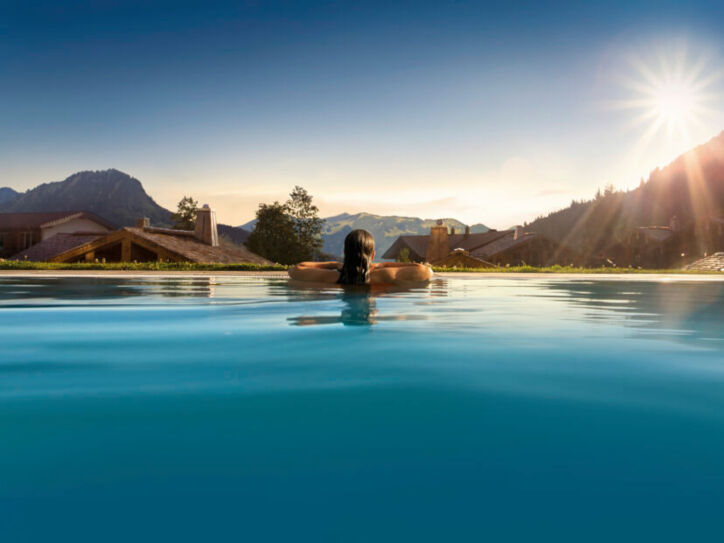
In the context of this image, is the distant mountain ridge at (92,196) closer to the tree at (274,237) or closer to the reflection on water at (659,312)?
the tree at (274,237)

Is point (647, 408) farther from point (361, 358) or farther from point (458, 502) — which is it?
point (361, 358)

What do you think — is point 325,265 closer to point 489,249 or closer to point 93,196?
point 489,249

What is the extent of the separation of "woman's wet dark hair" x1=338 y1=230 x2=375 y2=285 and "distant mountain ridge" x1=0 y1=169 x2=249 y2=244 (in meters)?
159

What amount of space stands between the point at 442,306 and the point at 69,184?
204306 millimetres

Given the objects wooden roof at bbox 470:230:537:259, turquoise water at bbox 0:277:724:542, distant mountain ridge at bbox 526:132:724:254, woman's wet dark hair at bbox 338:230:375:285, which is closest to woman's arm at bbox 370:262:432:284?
woman's wet dark hair at bbox 338:230:375:285

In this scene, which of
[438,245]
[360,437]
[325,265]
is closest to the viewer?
[360,437]

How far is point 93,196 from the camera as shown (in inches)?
7151

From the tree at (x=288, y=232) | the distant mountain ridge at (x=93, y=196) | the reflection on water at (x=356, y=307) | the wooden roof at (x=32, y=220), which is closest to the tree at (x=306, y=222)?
the tree at (x=288, y=232)

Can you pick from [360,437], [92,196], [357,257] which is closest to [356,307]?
[357,257]

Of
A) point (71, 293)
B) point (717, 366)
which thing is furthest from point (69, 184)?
point (717, 366)

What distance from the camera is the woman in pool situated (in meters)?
12.3

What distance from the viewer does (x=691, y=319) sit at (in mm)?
8844

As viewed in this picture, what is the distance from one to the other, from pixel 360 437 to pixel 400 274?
10.6 m

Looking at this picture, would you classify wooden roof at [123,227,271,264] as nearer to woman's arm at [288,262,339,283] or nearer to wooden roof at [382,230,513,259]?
woman's arm at [288,262,339,283]
